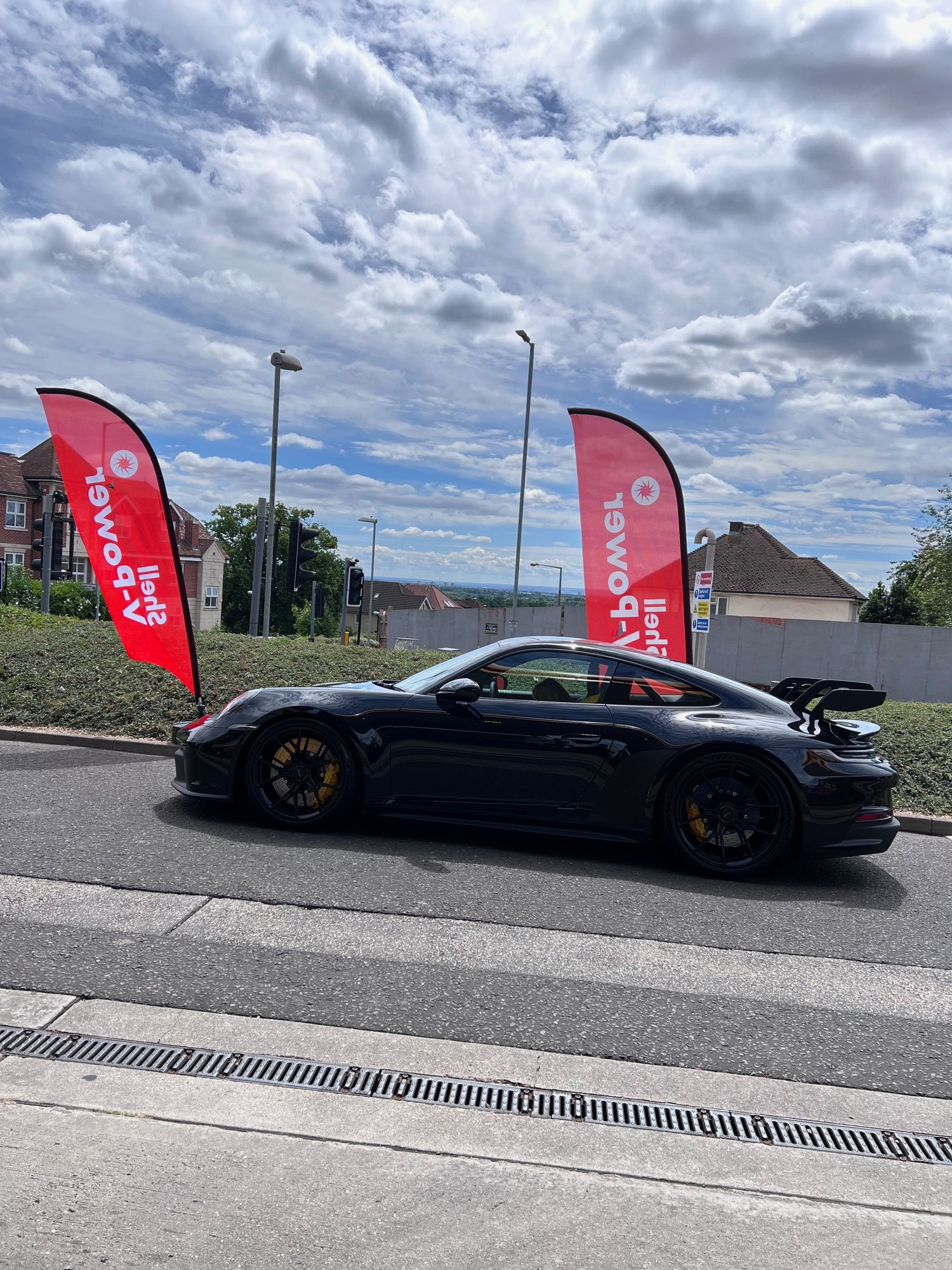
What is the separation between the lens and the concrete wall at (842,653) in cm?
3172

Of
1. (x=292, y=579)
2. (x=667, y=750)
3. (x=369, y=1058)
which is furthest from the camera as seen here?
(x=292, y=579)

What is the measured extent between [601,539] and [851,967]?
6.49 m

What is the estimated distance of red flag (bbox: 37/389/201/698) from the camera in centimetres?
891

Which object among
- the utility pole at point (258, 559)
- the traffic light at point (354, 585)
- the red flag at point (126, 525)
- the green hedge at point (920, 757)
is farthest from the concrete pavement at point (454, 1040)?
the traffic light at point (354, 585)

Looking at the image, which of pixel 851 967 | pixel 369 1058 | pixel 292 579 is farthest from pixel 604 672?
pixel 292 579

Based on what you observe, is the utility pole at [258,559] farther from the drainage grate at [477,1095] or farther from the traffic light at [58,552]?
the drainage grate at [477,1095]

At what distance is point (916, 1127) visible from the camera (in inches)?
111

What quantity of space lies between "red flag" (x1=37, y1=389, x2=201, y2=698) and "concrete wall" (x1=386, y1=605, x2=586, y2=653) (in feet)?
78.4

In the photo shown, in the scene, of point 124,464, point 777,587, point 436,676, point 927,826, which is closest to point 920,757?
point 927,826

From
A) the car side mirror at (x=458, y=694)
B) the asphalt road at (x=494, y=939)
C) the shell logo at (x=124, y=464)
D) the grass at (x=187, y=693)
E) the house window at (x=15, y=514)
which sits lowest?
the asphalt road at (x=494, y=939)

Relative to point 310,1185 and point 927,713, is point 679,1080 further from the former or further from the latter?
point 927,713

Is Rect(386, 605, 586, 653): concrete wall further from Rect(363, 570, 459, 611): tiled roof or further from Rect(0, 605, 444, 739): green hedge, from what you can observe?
Rect(363, 570, 459, 611): tiled roof

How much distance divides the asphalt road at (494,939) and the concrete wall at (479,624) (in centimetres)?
2719

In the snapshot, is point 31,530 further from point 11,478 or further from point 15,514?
point 11,478
